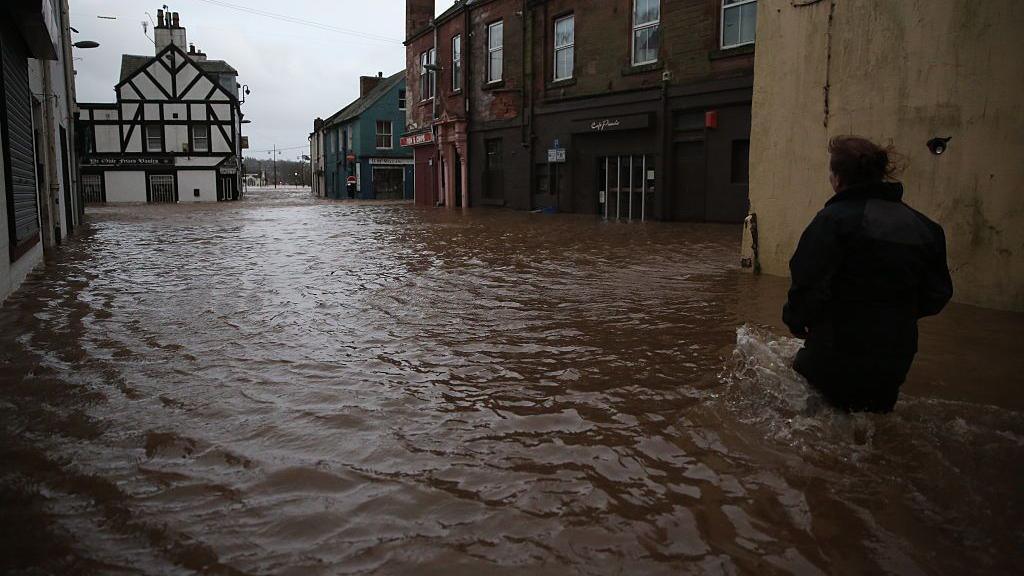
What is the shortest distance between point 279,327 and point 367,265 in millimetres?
4465

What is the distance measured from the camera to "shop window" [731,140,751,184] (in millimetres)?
18953

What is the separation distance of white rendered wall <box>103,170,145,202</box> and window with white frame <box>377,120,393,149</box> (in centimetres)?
1493

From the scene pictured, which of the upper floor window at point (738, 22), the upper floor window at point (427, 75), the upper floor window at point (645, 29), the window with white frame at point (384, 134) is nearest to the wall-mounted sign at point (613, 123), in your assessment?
the upper floor window at point (645, 29)

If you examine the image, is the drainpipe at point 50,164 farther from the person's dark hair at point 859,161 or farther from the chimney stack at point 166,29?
the chimney stack at point 166,29

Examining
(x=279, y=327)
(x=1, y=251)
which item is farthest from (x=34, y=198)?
(x=279, y=327)

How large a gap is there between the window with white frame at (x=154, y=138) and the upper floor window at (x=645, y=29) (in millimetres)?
37373

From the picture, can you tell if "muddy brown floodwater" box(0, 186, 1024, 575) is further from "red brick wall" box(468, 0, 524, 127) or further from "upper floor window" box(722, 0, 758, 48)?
"red brick wall" box(468, 0, 524, 127)

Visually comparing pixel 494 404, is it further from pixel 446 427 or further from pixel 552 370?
pixel 552 370

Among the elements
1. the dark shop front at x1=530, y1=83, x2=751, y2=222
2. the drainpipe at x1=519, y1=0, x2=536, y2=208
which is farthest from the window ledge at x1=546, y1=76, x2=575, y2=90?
the drainpipe at x1=519, y1=0, x2=536, y2=208

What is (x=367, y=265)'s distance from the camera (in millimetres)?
11188

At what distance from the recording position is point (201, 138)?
49438mm

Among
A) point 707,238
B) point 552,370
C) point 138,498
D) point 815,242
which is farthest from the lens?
point 707,238

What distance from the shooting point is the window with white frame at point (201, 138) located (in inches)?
1941

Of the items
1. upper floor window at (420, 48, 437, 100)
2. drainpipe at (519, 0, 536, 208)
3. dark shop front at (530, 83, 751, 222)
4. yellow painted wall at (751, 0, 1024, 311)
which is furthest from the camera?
upper floor window at (420, 48, 437, 100)
